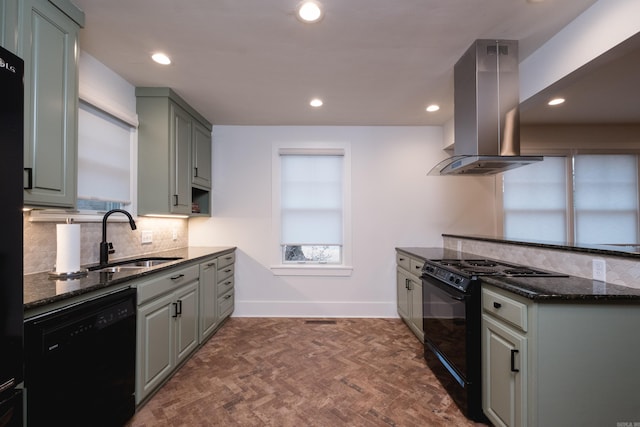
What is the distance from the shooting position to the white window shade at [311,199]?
3.71 metres

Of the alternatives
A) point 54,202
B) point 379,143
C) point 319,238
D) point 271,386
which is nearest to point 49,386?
point 54,202

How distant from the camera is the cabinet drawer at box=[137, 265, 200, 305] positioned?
5.77 ft

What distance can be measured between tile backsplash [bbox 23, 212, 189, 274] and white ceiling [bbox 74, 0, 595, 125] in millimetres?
1387

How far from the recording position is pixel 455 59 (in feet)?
7.03

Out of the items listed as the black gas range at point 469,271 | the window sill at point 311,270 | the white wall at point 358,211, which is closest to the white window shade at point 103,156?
the white wall at point 358,211

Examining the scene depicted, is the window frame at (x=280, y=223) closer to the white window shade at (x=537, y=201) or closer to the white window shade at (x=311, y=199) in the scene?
the white window shade at (x=311, y=199)

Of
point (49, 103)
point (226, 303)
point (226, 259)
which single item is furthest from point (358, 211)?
point (49, 103)

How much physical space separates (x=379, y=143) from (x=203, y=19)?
100.0 inches

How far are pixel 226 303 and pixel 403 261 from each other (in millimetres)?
2271

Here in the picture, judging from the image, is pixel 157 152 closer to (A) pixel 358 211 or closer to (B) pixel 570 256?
(A) pixel 358 211

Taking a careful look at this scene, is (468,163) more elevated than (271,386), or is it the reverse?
(468,163)

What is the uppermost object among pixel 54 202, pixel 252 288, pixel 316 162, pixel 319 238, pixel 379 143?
pixel 379 143

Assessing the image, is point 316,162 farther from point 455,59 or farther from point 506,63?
point 506,63

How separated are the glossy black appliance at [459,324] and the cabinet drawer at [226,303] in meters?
2.26
